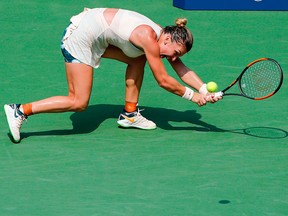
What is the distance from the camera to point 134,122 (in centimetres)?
857

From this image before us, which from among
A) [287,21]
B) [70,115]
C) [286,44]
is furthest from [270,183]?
[287,21]

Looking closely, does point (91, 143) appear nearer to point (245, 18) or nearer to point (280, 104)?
point (280, 104)

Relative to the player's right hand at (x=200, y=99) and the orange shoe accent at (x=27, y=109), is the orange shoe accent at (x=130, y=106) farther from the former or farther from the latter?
the orange shoe accent at (x=27, y=109)

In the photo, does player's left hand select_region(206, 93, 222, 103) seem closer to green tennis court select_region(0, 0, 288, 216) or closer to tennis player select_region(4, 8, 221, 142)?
tennis player select_region(4, 8, 221, 142)

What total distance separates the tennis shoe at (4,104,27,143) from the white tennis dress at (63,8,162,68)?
2.42 ft

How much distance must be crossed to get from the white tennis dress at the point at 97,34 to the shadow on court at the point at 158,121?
76 cm

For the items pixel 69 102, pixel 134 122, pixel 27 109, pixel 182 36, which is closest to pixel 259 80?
pixel 182 36

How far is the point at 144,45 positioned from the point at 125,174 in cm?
132

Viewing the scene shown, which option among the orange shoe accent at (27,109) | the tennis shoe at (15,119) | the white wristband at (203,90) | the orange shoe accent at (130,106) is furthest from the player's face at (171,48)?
the tennis shoe at (15,119)

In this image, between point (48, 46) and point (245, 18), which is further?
point (245, 18)

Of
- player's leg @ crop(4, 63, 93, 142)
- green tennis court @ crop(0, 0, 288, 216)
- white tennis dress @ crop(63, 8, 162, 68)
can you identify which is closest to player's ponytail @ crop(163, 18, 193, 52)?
white tennis dress @ crop(63, 8, 162, 68)

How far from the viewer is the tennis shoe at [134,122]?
855 centimetres

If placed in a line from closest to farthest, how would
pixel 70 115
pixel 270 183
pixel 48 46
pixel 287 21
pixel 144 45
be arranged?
pixel 270 183, pixel 144 45, pixel 70 115, pixel 48 46, pixel 287 21

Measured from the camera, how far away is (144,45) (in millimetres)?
7957
